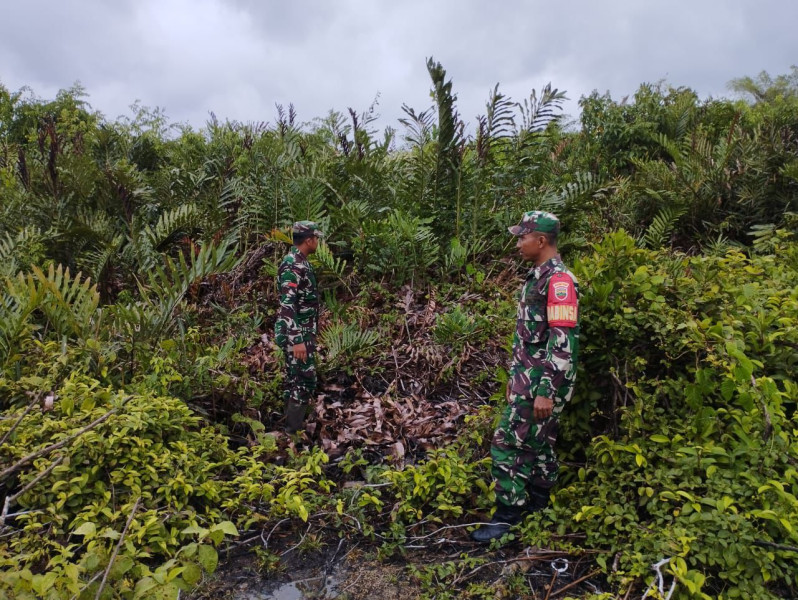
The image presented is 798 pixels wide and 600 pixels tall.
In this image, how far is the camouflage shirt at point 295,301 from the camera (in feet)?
15.3

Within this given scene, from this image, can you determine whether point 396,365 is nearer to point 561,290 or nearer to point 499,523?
point 499,523

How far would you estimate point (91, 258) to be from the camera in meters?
7.06

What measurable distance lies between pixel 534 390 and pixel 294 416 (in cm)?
231

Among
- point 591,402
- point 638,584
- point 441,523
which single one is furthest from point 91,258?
point 638,584

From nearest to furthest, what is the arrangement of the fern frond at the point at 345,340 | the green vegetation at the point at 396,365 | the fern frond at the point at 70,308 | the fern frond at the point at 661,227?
the green vegetation at the point at 396,365, the fern frond at the point at 70,308, the fern frond at the point at 345,340, the fern frond at the point at 661,227

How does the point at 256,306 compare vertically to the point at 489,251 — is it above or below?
below

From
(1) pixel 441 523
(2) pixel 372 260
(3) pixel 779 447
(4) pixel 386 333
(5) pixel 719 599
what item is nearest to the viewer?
(5) pixel 719 599

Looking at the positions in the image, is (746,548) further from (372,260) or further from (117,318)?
(372,260)

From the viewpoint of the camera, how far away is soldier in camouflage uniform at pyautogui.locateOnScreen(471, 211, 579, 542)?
3.08m

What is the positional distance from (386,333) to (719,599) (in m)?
3.99

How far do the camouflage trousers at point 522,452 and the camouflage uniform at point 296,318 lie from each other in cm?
199

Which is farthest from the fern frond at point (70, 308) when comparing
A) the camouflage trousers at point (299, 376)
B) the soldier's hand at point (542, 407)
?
the soldier's hand at point (542, 407)

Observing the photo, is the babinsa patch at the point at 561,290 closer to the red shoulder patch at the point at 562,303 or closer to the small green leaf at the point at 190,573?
the red shoulder patch at the point at 562,303

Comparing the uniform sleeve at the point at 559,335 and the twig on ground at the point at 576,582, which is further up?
the uniform sleeve at the point at 559,335
